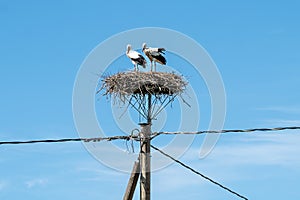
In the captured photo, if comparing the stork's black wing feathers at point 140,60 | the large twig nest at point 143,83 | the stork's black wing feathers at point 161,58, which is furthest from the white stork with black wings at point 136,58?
the large twig nest at point 143,83

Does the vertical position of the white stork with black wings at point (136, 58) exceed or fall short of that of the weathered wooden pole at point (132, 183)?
it exceeds it

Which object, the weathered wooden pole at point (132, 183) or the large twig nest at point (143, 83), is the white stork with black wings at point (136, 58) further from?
the weathered wooden pole at point (132, 183)

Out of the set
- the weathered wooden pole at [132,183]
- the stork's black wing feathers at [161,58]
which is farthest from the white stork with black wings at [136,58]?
the weathered wooden pole at [132,183]

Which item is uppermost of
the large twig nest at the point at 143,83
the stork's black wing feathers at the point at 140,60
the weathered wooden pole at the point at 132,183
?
the stork's black wing feathers at the point at 140,60

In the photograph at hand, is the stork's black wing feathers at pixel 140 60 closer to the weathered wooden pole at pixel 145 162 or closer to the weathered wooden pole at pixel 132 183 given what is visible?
the weathered wooden pole at pixel 145 162

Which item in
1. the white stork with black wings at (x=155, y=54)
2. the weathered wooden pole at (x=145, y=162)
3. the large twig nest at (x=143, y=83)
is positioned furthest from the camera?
the white stork with black wings at (x=155, y=54)

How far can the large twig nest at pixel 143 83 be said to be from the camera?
10654 millimetres

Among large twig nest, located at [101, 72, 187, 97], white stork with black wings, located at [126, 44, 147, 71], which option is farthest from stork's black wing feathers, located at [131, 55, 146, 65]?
large twig nest, located at [101, 72, 187, 97]

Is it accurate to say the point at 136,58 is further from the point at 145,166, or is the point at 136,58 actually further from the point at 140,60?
the point at 145,166

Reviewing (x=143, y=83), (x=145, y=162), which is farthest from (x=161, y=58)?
(x=145, y=162)

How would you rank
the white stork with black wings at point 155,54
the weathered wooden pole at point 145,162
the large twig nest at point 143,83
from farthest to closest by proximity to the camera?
the white stork with black wings at point 155,54 → the large twig nest at point 143,83 → the weathered wooden pole at point 145,162

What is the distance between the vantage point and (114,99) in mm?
10508

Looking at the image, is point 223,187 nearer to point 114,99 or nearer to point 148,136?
point 148,136

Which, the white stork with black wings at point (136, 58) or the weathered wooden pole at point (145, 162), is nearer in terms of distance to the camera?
the weathered wooden pole at point (145, 162)
